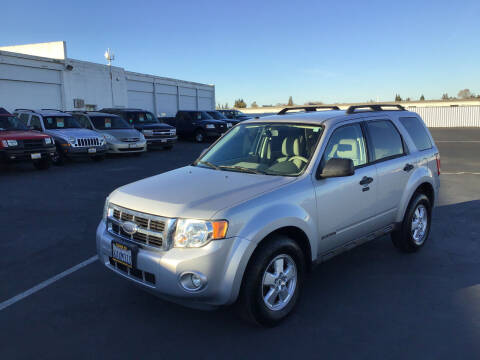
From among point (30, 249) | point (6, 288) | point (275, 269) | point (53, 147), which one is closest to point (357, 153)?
point (275, 269)

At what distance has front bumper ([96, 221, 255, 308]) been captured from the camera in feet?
9.71

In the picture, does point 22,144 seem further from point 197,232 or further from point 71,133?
point 197,232

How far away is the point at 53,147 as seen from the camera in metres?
13.0

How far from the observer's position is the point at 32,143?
485 inches

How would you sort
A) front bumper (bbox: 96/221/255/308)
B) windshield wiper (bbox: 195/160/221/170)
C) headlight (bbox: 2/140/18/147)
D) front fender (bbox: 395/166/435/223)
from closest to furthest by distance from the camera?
front bumper (bbox: 96/221/255/308), windshield wiper (bbox: 195/160/221/170), front fender (bbox: 395/166/435/223), headlight (bbox: 2/140/18/147)

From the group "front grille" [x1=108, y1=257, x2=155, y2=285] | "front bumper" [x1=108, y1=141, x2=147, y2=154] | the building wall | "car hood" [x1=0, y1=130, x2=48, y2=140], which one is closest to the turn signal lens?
"front grille" [x1=108, y1=257, x2=155, y2=285]

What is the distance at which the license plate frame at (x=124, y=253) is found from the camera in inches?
128

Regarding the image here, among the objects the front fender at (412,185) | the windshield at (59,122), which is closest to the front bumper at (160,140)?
the windshield at (59,122)

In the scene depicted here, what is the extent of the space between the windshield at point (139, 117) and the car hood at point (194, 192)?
1650 cm

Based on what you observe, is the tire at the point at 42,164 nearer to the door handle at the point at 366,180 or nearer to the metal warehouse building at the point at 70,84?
the metal warehouse building at the point at 70,84

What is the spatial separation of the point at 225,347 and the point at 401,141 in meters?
3.31

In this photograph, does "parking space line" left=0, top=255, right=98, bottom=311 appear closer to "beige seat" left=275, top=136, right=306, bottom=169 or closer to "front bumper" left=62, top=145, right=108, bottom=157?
"beige seat" left=275, top=136, right=306, bottom=169

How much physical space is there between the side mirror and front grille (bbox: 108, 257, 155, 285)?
1775mm

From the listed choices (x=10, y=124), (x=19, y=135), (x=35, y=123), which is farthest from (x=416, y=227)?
(x=35, y=123)
